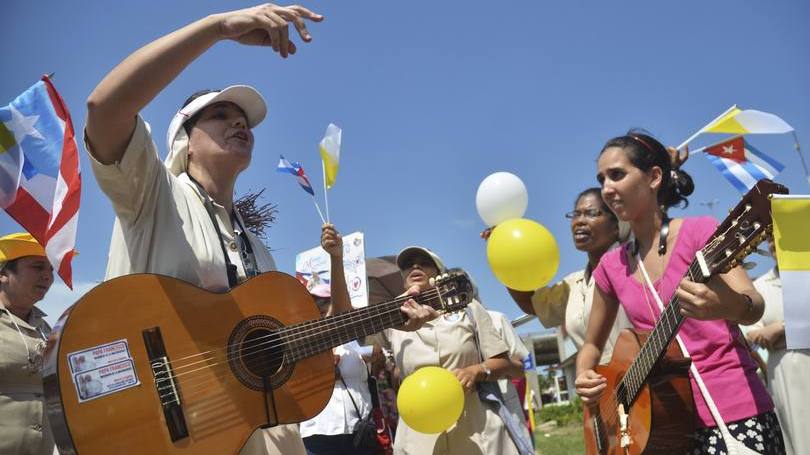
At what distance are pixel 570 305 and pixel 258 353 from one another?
3214 millimetres

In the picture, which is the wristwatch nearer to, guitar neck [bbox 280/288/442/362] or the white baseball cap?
guitar neck [bbox 280/288/442/362]

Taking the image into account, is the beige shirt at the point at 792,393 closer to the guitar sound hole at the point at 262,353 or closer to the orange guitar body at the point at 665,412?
the orange guitar body at the point at 665,412

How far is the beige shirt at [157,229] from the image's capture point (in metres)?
2.27

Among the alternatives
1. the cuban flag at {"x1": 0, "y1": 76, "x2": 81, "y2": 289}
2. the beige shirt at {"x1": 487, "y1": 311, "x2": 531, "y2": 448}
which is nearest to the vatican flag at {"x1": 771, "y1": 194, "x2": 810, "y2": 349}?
the beige shirt at {"x1": 487, "y1": 311, "x2": 531, "y2": 448}

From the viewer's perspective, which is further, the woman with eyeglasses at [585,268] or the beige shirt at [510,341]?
the beige shirt at [510,341]

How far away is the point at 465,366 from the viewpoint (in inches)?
191

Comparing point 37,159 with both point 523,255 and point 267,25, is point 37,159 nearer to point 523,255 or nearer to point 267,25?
point 267,25

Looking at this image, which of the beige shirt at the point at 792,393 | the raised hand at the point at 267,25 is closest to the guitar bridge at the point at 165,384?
the raised hand at the point at 267,25

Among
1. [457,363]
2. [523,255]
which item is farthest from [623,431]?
[523,255]

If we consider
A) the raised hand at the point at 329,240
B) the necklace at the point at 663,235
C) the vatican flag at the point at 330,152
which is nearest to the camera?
the necklace at the point at 663,235

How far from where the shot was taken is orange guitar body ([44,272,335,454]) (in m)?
1.94

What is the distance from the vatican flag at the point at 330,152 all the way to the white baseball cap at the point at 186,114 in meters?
2.63

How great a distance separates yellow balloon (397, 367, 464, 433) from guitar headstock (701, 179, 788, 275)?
92.7 inches

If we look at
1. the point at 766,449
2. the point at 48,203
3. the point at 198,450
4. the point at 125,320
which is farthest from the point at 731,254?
the point at 48,203
